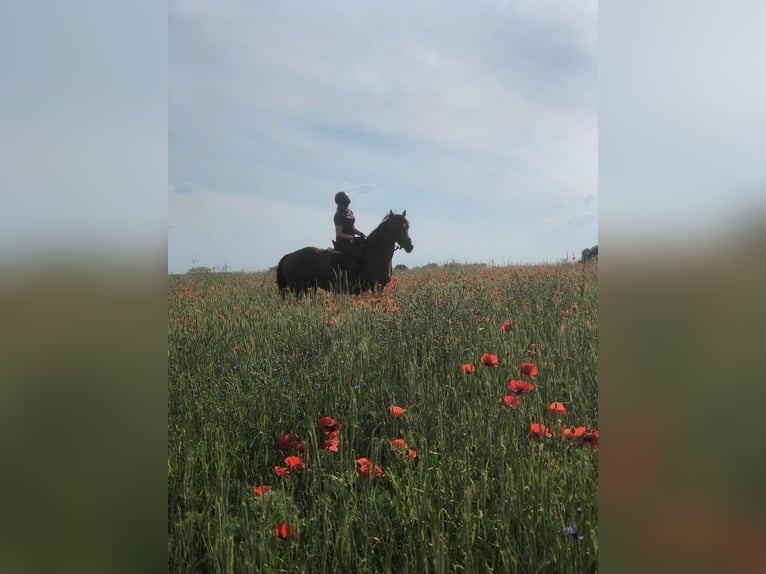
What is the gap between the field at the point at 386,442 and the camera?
141cm

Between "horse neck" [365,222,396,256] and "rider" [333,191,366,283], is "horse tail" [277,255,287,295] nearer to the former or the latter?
"rider" [333,191,366,283]

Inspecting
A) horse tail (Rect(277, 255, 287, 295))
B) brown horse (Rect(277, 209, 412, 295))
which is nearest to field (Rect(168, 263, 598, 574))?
brown horse (Rect(277, 209, 412, 295))

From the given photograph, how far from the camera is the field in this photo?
141 cm

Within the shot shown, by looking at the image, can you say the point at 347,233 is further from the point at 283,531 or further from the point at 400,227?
the point at 283,531

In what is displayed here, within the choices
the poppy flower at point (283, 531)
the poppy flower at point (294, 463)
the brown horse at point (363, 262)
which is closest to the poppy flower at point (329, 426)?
the poppy flower at point (294, 463)

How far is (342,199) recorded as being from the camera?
328 inches

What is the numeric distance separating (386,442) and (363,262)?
5.67 meters

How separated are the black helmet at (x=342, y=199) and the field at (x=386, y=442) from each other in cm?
399

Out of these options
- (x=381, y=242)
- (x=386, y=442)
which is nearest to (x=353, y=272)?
(x=381, y=242)

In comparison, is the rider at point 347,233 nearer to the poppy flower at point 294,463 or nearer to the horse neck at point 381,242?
the horse neck at point 381,242

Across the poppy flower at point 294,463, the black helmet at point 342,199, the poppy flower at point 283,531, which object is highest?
the black helmet at point 342,199

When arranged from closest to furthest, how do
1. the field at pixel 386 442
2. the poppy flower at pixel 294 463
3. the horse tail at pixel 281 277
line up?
the field at pixel 386 442 → the poppy flower at pixel 294 463 → the horse tail at pixel 281 277
